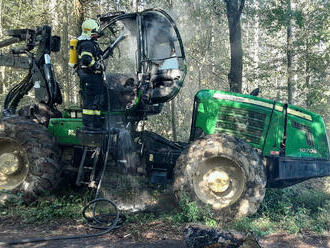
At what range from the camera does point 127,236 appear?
16.3 feet

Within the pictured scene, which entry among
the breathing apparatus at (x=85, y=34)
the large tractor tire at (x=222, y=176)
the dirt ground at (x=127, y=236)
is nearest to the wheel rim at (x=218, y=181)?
the large tractor tire at (x=222, y=176)

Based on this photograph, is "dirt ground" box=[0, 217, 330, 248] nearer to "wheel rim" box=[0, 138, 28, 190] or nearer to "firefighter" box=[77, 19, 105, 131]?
"wheel rim" box=[0, 138, 28, 190]

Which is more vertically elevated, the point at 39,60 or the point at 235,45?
the point at 235,45

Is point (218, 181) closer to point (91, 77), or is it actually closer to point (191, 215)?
point (191, 215)

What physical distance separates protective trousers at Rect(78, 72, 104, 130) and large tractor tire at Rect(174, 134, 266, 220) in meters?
1.77

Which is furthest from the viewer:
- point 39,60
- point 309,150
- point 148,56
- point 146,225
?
point 39,60

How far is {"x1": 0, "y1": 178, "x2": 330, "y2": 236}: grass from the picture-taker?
5.41m

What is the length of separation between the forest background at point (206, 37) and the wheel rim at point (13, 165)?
530cm

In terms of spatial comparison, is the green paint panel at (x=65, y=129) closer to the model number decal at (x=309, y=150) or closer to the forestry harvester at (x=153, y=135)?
the forestry harvester at (x=153, y=135)

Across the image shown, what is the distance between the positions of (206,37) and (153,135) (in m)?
11.0

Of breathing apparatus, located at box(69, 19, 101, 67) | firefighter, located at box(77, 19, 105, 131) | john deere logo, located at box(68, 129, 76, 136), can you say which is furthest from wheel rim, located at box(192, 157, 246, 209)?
breathing apparatus, located at box(69, 19, 101, 67)

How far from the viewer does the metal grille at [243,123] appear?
655cm

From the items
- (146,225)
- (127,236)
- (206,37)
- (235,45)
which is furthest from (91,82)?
(206,37)

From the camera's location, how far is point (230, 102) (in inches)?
257
